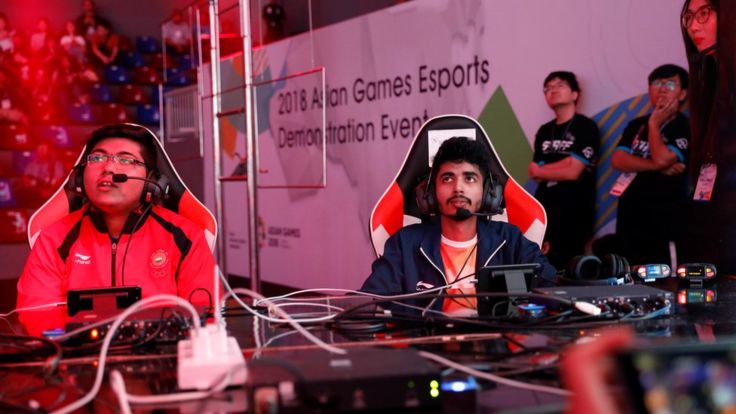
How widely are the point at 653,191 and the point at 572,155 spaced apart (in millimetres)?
489

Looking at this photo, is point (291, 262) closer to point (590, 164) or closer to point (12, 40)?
point (590, 164)

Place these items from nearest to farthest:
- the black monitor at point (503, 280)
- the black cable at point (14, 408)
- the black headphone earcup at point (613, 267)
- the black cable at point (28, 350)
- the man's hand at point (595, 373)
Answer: the man's hand at point (595, 373) < the black cable at point (14, 408) < the black cable at point (28, 350) < the black monitor at point (503, 280) < the black headphone earcup at point (613, 267)

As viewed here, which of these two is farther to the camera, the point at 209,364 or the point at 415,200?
the point at 415,200

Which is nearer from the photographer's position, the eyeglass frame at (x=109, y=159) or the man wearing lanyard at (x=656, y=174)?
the eyeglass frame at (x=109, y=159)

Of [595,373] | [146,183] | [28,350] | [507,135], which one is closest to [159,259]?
[146,183]

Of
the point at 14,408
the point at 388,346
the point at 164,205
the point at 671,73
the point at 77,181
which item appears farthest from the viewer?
the point at 671,73

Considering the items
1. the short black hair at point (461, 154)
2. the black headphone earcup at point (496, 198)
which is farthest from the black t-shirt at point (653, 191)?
the black headphone earcup at point (496, 198)

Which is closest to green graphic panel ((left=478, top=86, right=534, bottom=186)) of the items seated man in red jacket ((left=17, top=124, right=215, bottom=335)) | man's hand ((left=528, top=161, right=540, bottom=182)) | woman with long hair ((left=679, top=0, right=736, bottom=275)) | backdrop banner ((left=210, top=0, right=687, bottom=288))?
backdrop banner ((left=210, top=0, right=687, bottom=288))

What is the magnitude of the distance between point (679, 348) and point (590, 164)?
3.82 meters

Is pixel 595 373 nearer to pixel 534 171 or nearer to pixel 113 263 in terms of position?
pixel 113 263

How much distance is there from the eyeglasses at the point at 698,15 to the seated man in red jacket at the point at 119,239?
2.42 m

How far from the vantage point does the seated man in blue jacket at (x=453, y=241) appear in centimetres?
233

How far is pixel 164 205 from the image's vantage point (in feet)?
8.27

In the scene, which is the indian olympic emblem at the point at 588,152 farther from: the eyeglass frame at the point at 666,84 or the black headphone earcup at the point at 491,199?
the black headphone earcup at the point at 491,199
